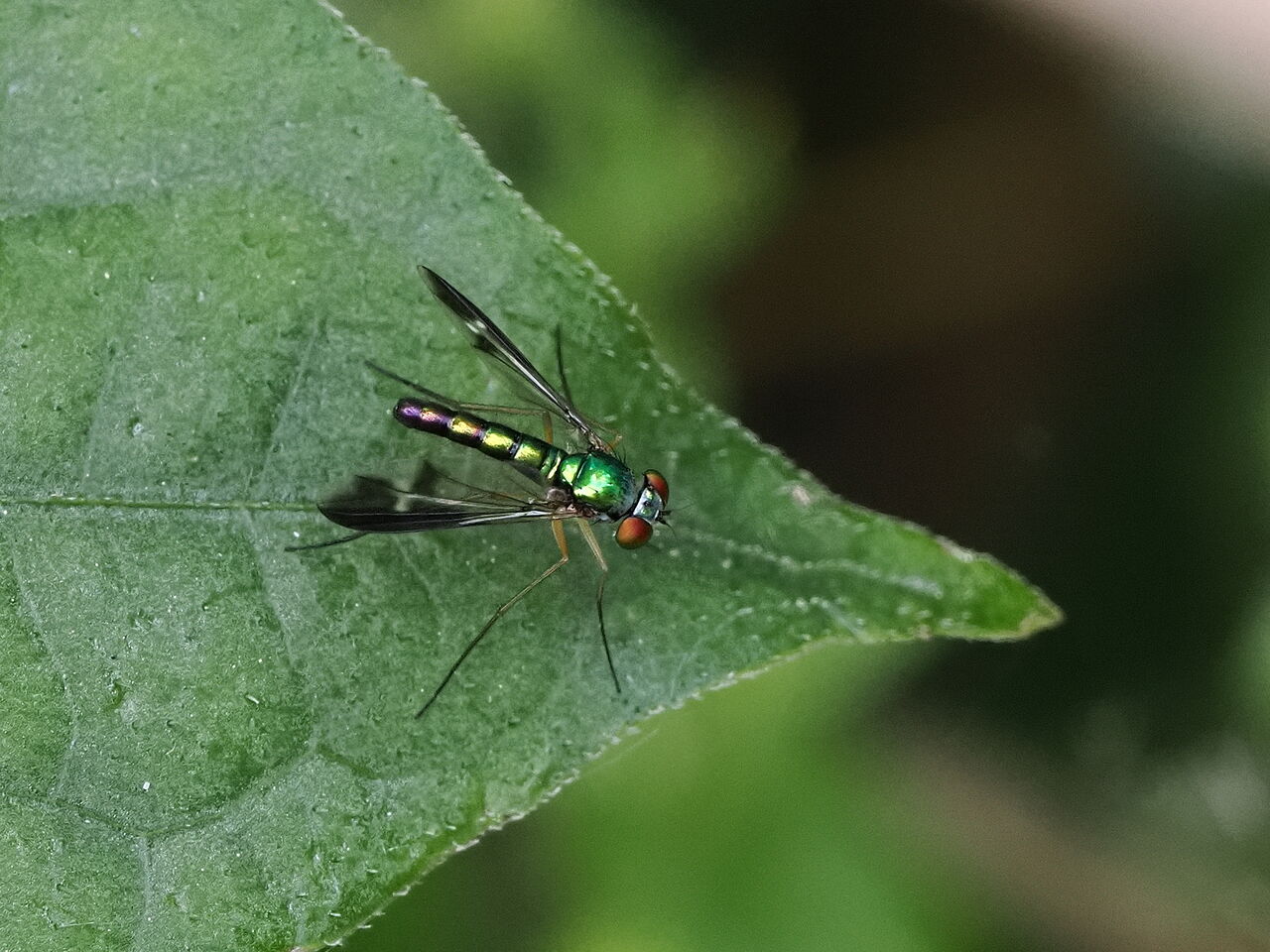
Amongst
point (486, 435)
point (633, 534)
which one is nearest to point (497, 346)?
point (486, 435)

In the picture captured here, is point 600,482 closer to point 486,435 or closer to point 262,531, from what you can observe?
point 486,435

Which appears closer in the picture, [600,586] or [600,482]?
[600,586]

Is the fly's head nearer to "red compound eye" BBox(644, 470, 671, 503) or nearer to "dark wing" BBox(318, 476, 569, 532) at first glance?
"red compound eye" BBox(644, 470, 671, 503)

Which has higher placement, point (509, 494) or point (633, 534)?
point (633, 534)

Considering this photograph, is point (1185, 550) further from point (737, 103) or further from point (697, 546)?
point (697, 546)

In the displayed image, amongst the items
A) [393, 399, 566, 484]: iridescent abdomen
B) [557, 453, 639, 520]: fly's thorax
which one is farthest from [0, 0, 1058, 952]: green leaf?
[557, 453, 639, 520]: fly's thorax

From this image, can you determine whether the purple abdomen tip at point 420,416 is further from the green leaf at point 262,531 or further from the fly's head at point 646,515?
the fly's head at point 646,515

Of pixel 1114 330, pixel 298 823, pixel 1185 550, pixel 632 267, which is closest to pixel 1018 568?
pixel 1185 550

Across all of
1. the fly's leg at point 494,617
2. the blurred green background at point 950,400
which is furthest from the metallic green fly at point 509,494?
the blurred green background at point 950,400
